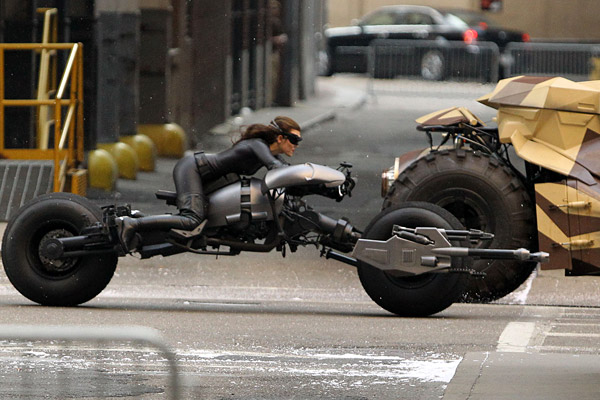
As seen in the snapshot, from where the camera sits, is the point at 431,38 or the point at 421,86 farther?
the point at 431,38

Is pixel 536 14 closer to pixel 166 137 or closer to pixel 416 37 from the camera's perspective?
pixel 416 37

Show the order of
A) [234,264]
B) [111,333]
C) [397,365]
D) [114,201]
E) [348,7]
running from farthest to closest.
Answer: [348,7]
[114,201]
[234,264]
[397,365]
[111,333]

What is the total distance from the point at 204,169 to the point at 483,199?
6.86 feet

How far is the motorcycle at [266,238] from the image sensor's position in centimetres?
908

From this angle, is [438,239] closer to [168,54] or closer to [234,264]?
[234,264]

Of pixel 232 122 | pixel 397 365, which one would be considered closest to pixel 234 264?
pixel 397 365

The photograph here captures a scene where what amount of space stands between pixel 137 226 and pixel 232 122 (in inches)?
371

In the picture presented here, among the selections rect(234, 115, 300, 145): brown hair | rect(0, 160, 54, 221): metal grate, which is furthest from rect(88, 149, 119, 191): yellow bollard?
Answer: rect(234, 115, 300, 145): brown hair

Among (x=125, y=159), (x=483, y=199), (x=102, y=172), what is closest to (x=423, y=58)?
(x=125, y=159)

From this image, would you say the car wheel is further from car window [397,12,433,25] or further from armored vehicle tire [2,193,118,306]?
armored vehicle tire [2,193,118,306]

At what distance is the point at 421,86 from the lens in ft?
66.5

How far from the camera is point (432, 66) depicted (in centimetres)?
2312

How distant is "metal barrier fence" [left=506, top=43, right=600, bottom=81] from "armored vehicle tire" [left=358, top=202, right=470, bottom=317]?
27.4 ft

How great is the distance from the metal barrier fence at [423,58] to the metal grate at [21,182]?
849 cm
